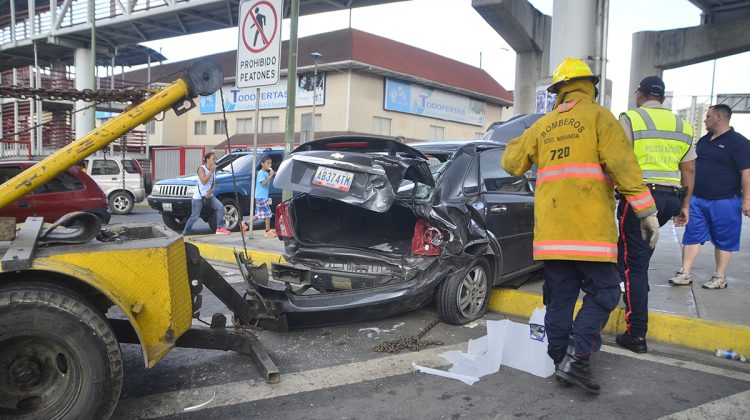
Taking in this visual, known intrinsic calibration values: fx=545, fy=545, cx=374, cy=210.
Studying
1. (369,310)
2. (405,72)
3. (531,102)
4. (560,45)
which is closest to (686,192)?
(369,310)

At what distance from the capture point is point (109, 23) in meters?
25.5

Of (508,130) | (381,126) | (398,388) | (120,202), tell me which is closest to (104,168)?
(120,202)

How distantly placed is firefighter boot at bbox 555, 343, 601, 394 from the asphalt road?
3.1 inches

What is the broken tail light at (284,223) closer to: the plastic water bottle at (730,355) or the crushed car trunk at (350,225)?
the crushed car trunk at (350,225)

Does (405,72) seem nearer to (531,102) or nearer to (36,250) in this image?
(531,102)

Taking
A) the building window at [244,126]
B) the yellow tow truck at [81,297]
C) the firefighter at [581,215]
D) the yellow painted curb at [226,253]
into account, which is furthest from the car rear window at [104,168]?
the building window at [244,126]

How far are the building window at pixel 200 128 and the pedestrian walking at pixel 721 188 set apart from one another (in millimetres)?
37360

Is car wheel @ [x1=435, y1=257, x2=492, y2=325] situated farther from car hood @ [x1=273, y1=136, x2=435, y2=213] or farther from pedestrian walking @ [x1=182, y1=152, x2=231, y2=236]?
pedestrian walking @ [x1=182, y1=152, x2=231, y2=236]

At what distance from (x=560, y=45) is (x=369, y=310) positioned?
26.0 ft

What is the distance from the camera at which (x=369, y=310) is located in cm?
396

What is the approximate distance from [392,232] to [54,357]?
3056 mm

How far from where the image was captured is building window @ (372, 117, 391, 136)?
32312mm

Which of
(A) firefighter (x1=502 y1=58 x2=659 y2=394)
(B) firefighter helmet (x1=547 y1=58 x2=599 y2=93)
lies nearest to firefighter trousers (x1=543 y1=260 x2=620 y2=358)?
(A) firefighter (x1=502 y1=58 x2=659 y2=394)

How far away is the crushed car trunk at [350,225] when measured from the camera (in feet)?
15.3
